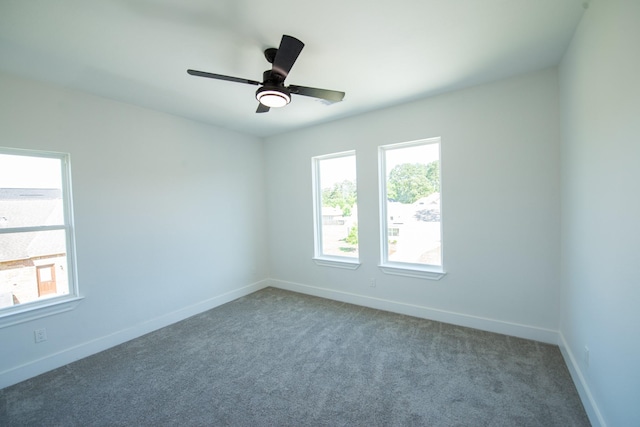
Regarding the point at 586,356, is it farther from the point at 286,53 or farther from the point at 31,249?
the point at 31,249

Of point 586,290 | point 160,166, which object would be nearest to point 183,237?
point 160,166

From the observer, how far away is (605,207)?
5.05ft

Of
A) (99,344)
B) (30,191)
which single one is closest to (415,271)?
(99,344)

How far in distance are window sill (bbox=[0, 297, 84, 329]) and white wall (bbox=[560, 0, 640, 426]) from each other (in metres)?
4.09

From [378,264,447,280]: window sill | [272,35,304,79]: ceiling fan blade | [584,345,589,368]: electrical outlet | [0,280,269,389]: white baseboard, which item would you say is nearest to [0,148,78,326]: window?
[0,280,269,389]: white baseboard

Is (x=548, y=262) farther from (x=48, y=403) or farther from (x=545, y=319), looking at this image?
(x=48, y=403)

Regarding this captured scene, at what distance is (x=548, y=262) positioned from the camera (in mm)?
2555

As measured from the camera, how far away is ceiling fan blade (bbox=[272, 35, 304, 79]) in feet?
5.24

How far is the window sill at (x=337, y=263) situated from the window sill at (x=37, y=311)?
2.82m

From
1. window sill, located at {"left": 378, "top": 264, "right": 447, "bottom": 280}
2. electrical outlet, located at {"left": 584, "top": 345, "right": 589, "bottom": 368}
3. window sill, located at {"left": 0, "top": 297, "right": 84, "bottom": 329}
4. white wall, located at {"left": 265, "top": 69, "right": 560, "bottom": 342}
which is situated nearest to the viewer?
electrical outlet, located at {"left": 584, "top": 345, "right": 589, "bottom": 368}

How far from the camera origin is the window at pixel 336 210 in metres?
3.94

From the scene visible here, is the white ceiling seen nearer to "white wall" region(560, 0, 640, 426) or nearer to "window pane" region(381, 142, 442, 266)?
"white wall" region(560, 0, 640, 426)

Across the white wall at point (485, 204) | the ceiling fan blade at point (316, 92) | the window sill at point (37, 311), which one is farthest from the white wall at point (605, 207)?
the window sill at point (37, 311)

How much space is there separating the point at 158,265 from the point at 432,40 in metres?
3.68
